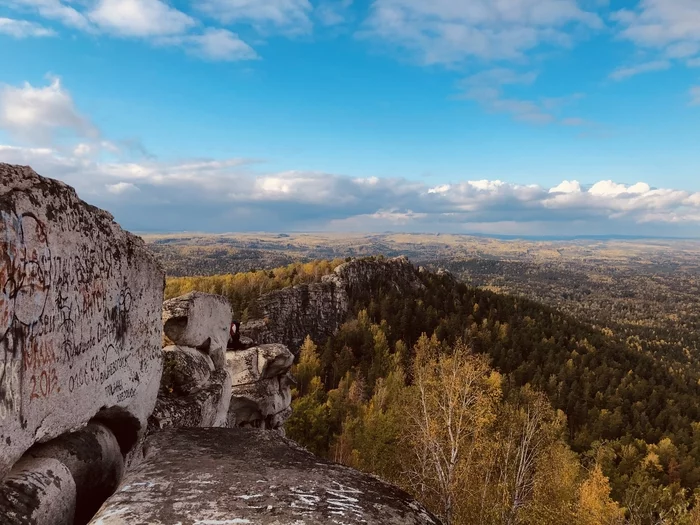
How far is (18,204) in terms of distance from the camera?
6.28m

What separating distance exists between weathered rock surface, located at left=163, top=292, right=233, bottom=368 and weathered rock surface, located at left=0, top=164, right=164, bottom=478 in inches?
214

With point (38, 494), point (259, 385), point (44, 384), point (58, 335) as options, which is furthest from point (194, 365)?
point (259, 385)

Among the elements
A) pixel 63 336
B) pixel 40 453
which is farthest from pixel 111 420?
pixel 63 336

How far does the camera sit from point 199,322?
1762 cm

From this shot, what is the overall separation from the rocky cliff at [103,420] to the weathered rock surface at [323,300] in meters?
Answer: 72.9

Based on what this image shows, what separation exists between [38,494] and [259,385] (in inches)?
805

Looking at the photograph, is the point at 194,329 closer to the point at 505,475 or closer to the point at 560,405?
the point at 505,475

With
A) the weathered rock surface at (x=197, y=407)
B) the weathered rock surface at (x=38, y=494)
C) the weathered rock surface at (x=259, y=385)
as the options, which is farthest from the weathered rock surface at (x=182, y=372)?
the weathered rock surface at (x=259, y=385)

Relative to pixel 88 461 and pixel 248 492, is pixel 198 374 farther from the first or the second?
pixel 248 492

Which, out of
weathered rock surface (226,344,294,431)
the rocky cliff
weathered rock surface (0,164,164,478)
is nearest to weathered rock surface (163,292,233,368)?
the rocky cliff

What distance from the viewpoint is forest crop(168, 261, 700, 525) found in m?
23.3

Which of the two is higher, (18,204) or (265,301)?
(18,204)

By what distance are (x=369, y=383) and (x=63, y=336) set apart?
80.9 m

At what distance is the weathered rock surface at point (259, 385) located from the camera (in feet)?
83.1
